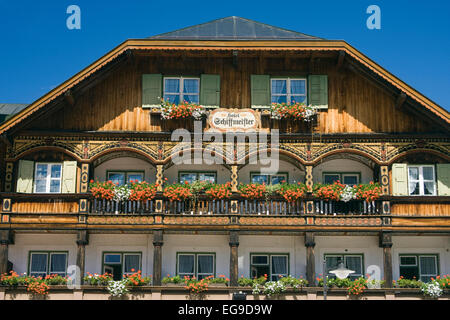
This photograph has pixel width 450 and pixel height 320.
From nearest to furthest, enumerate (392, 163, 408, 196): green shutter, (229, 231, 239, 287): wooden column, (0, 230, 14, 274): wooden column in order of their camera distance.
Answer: (229, 231, 239, 287): wooden column
(0, 230, 14, 274): wooden column
(392, 163, 408, 196): green shutter

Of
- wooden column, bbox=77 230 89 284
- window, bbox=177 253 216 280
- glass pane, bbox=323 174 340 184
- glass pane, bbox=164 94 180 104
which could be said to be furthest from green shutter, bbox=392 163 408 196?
wooden column, bbox=77 230 89 284

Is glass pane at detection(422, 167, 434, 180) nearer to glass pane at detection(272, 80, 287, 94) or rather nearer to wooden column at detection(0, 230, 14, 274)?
glass pane at detection(272, 80, 287, 94)

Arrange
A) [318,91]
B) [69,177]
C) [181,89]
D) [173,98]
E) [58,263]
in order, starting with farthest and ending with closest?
[181,89], [173,98], [318,91], [58,263], [69,177]

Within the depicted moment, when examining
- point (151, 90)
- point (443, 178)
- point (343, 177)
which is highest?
point (151, 90)

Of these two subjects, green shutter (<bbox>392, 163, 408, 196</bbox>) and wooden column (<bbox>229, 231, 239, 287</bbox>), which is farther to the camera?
green shutter (<bbox>392, 163, 408, 196</bbox>)

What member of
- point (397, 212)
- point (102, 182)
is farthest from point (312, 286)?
point (102, 182)

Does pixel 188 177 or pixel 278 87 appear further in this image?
pixel 188 177

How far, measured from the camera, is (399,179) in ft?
105

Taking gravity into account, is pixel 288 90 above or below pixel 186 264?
above

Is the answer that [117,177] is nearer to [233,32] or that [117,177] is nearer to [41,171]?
[41,171]

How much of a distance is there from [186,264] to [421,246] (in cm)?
934

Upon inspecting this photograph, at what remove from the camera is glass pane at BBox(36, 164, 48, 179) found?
3244cm

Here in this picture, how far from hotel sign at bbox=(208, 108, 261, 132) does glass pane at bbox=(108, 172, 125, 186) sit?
14.3ft

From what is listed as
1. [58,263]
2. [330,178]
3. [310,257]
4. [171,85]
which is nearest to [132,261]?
[58,263]
